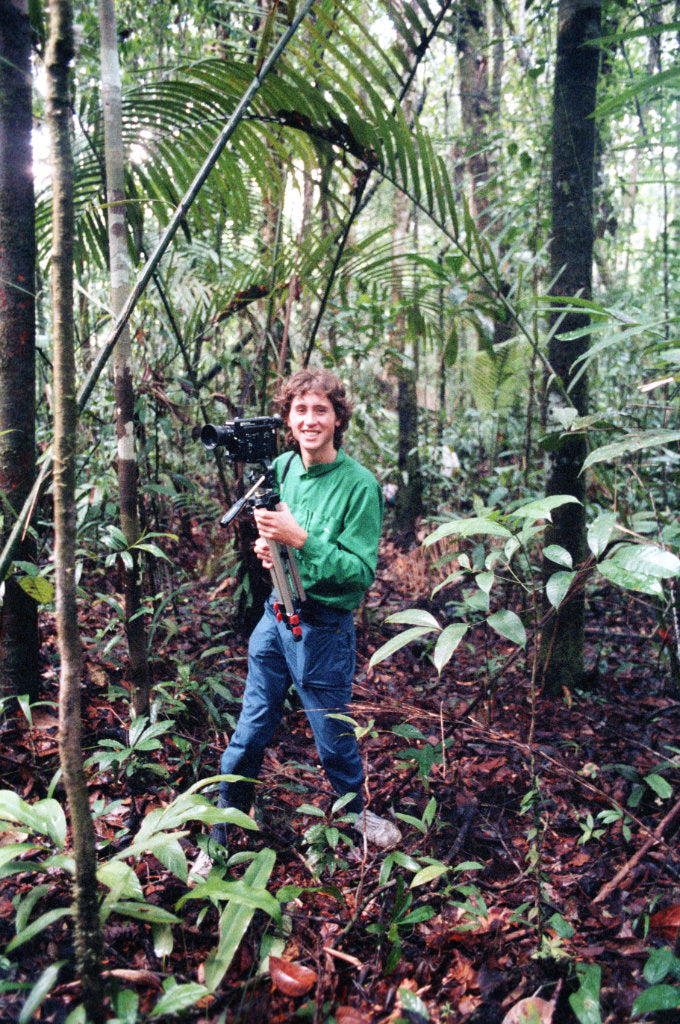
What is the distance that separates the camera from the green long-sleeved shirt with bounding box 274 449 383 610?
1890 mm

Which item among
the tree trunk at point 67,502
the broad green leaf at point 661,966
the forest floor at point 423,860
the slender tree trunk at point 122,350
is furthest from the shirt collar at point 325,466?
the broad green leaf at point 661,966

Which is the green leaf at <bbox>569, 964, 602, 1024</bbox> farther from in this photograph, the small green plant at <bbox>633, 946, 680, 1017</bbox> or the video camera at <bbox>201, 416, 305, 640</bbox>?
the video camera at <bbox>201, 416, 305, 640</bbox>

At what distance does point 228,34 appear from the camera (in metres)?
4.42

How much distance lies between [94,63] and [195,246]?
2158 mm

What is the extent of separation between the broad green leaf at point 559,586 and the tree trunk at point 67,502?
93 centimetres

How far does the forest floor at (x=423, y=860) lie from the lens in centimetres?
137

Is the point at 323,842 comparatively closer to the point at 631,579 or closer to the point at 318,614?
the point at 318,614

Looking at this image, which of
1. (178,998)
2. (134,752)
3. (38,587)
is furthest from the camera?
(134,752)

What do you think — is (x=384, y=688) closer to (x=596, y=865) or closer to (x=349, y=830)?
(x=349, y=830)

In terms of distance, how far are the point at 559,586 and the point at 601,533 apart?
0.57 feet

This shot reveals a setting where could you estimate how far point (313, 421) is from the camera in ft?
6.65

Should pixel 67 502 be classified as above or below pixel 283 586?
above

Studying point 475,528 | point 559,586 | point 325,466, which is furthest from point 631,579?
point 325,466

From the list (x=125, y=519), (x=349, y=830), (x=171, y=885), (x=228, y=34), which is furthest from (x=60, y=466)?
(x=228, y=34)
